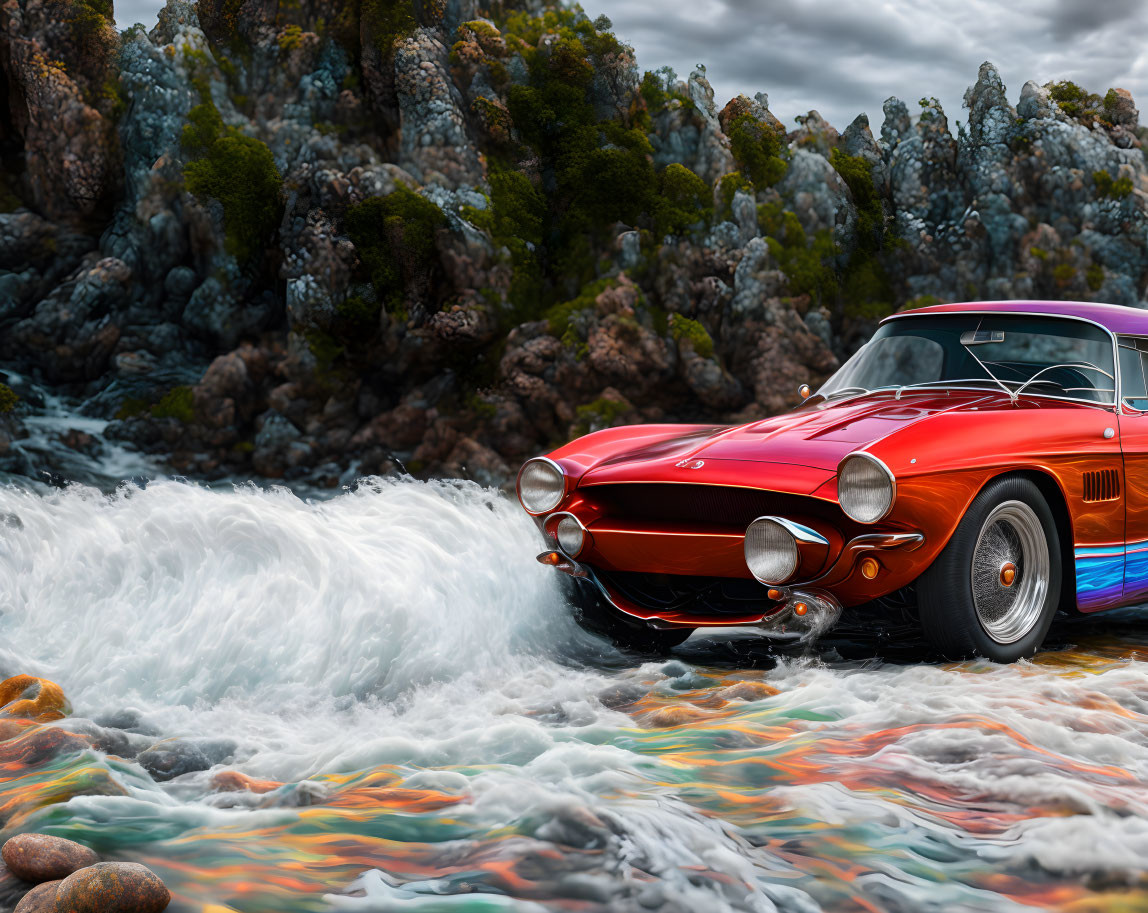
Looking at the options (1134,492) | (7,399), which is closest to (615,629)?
(1134,492)

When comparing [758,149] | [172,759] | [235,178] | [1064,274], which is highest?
[758,149]

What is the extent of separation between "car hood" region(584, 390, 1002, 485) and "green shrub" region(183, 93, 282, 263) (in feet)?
55.6

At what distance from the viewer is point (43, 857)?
77.0 inches

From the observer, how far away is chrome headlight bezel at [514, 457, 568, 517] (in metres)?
4.26

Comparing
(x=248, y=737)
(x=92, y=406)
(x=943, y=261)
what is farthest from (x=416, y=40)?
(x=248, y=737)

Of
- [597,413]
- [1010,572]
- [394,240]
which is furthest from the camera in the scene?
[394,240]

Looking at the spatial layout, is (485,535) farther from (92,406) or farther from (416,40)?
(416,40)

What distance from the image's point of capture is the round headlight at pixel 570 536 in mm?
4074

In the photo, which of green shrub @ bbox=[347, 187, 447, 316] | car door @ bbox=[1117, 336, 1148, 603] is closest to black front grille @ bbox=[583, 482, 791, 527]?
car door @ bbox=[1117, 336, 1148, 603]

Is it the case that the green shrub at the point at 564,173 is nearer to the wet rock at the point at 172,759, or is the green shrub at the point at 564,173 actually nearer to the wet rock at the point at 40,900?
the wet rock at the point at 172,759

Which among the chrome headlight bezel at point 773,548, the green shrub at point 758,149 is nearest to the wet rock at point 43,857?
the chrome headlight bezel at point 773,548

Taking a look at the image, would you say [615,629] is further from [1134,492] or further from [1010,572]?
[1134,492]

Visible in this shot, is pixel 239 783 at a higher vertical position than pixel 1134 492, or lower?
lower

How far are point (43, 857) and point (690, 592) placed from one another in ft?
8.53
